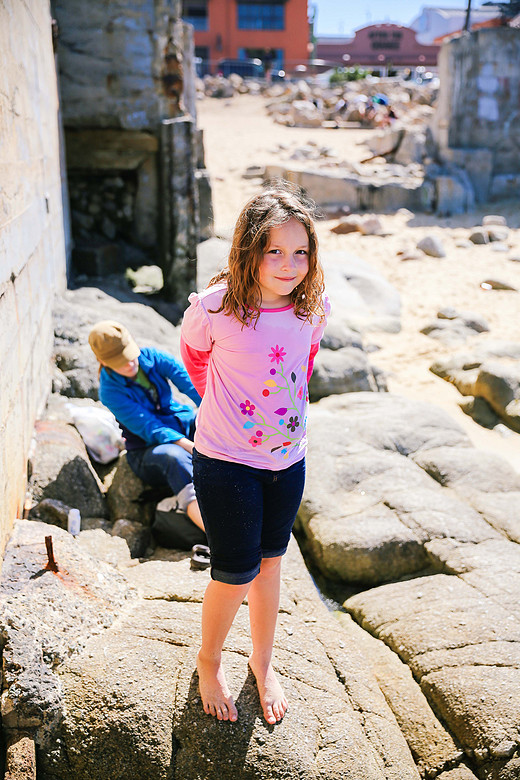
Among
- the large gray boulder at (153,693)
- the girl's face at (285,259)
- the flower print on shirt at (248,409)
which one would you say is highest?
the girl's face at (285,259)

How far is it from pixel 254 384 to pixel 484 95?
46.3ft

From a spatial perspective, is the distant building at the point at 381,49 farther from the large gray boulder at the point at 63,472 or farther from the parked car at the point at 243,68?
the large gray boulder at the point at 63,472

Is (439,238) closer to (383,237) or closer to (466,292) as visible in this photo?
(383,237)

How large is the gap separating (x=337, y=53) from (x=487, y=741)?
42751mm

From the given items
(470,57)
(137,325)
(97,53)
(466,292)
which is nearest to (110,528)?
(137,325)

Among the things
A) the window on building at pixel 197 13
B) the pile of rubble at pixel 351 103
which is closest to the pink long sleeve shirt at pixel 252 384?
the pile of rubble at pixel 351 103

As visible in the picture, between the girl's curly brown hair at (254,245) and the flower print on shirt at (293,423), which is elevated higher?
the girl's curly brown hair at (254,245)

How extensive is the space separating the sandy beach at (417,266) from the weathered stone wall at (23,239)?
2626mm

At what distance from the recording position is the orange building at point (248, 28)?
33031 mm

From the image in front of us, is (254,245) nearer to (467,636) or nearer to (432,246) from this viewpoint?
(467,636)

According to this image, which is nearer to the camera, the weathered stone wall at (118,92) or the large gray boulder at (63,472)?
the large gray boulder at (63,472)

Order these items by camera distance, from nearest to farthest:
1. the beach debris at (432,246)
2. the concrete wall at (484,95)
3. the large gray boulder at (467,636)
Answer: the large gray boulder at (467,636) < the beach debris at (432,246) < the concrete wall at (484,95)

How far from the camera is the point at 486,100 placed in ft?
46.8

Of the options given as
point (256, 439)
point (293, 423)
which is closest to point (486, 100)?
point (293, 423)
